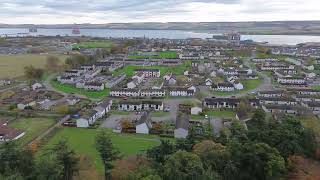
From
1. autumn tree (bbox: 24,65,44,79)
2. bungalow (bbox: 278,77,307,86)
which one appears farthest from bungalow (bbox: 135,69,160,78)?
bungalow (bbox: 278,77,307,86)

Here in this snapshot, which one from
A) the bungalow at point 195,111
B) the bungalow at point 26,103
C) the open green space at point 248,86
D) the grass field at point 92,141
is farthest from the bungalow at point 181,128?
the bungalow at point 26,103

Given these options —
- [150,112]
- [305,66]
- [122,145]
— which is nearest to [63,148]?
[122,145]

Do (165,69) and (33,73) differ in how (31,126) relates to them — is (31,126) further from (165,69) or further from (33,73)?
(165,69)

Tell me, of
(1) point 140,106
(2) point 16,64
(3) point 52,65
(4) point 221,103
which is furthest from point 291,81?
(2) point 16,64

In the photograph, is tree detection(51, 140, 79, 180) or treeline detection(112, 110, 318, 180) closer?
treeline detection(112, 110, 318, 180)

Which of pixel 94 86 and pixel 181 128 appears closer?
pixel 181 128

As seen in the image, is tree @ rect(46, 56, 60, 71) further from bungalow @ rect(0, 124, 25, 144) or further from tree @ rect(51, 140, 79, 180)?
tree @ rect(51, 140, 79, 180)
